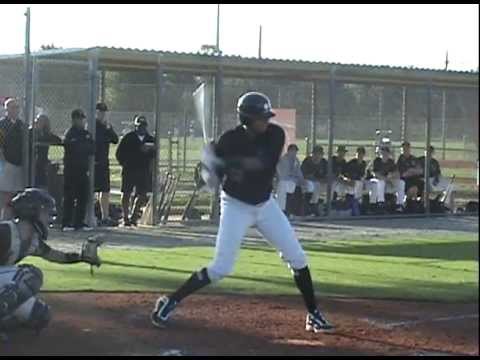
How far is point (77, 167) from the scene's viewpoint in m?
17.1

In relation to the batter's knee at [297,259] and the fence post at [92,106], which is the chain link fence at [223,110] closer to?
the fence post at [92,106]

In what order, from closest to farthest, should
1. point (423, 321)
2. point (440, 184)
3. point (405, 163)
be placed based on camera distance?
point (423, 321) → point (405, 163) → point (440, 184)

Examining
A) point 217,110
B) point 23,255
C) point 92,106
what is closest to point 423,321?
point 23,255

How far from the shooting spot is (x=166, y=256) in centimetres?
1423

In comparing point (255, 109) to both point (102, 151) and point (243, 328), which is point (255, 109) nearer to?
point (243, 328)

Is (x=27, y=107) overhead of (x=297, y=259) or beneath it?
overhead

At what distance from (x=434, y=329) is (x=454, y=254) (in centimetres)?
643

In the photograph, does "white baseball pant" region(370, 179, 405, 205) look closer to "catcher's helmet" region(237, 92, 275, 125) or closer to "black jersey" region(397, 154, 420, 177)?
"black jersey" region(397, 154, 420, 177)

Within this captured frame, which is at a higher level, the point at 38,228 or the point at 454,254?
the point at 38,228

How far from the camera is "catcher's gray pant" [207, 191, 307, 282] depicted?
8398 millimetres

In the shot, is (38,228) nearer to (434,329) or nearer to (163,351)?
(163,351)

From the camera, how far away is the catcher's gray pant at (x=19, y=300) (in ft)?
26.6

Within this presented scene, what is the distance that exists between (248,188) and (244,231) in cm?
36

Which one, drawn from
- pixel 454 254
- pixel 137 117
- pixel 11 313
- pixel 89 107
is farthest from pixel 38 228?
pixel 137 117
